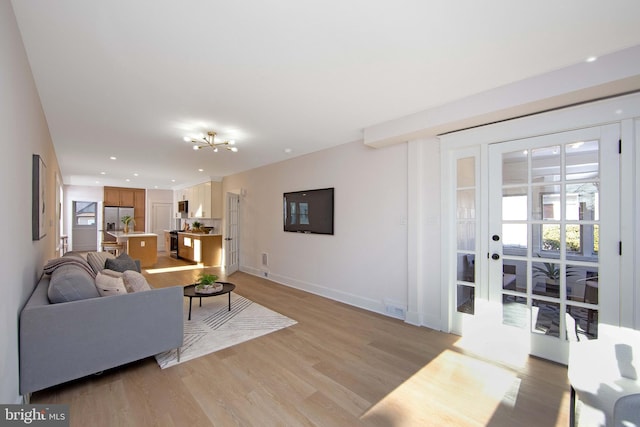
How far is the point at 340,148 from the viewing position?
432 cm

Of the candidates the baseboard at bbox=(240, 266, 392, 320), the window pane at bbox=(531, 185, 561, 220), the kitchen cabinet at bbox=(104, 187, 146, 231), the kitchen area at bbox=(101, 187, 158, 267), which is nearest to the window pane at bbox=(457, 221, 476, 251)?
the window pane at bbox=(531, 185, 561, 220)

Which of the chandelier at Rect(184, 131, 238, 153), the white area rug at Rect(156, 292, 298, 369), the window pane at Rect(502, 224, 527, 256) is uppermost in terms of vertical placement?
the chandelier at Rect(184, 131, 238, 153)

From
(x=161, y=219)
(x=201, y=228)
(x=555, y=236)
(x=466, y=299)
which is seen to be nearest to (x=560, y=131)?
(x=555, y=236)

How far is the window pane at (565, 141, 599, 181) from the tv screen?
287 cm

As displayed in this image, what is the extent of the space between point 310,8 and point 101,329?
2.70 metres

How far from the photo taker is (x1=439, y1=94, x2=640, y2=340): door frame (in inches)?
83.9

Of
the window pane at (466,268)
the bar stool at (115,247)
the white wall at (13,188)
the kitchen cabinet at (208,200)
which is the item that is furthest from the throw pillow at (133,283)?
the bar stool at (115,247)

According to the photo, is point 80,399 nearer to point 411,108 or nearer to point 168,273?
point 411,108

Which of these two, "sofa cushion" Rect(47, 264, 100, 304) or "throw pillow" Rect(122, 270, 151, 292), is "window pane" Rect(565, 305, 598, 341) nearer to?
"throw pillow" Rect(122, 270, 151, 292)

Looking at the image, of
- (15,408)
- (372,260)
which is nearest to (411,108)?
(372,260)

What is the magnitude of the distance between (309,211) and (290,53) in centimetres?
306

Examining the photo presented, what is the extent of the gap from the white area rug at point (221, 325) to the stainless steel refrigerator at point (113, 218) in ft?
23.6

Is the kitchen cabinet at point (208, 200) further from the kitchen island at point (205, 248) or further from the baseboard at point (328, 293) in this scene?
the baseboard at point (328, 293)

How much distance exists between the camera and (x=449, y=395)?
6.66ft
